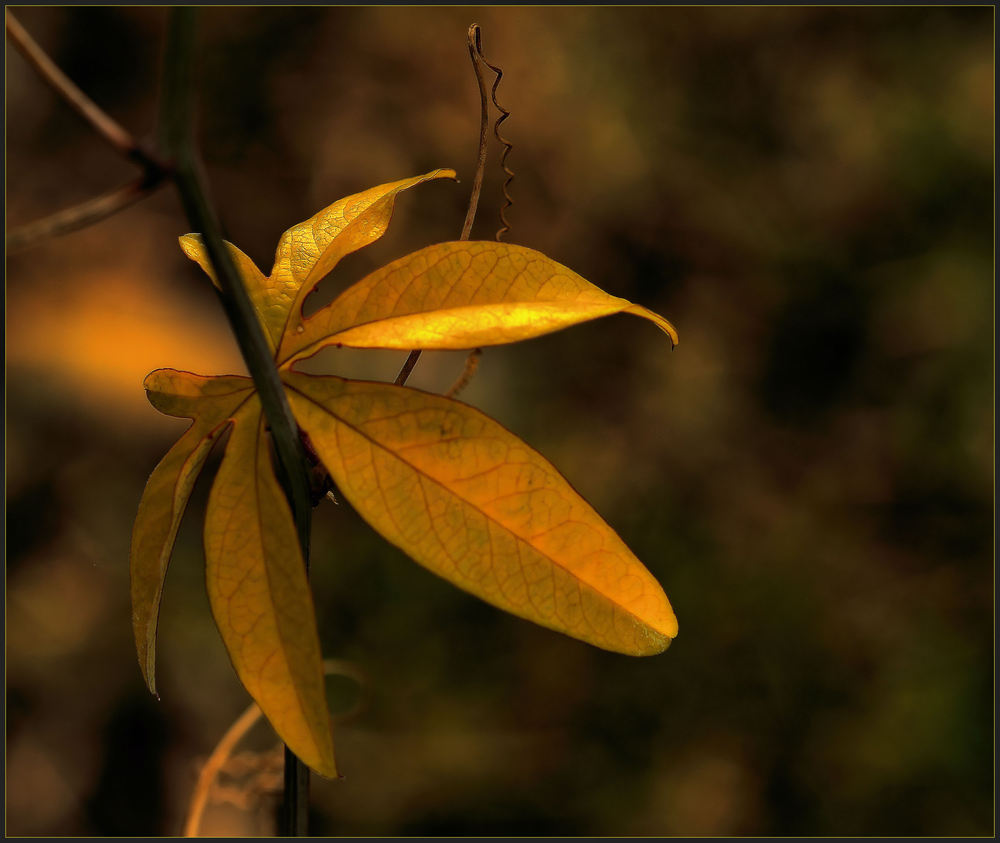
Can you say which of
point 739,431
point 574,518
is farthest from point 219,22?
point 574,518

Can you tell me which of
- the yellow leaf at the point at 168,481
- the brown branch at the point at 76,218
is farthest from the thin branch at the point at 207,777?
the brown branch at the point at 76,218

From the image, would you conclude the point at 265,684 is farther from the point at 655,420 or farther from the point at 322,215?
the point at 655,420

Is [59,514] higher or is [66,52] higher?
[66,52]

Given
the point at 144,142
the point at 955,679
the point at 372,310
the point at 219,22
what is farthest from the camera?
the point at 219,22

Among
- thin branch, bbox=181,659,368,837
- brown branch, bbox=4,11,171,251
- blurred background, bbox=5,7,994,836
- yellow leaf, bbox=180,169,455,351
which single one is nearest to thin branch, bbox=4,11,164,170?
brown branch, bbox=4,11,171,251

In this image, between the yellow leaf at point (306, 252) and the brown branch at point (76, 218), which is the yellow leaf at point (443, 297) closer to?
the yellow leaf at point (306, 252)

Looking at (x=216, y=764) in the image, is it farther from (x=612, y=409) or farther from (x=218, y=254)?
(x=612, y=409)

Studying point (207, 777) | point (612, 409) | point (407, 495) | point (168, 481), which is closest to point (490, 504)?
point (407, 495)
